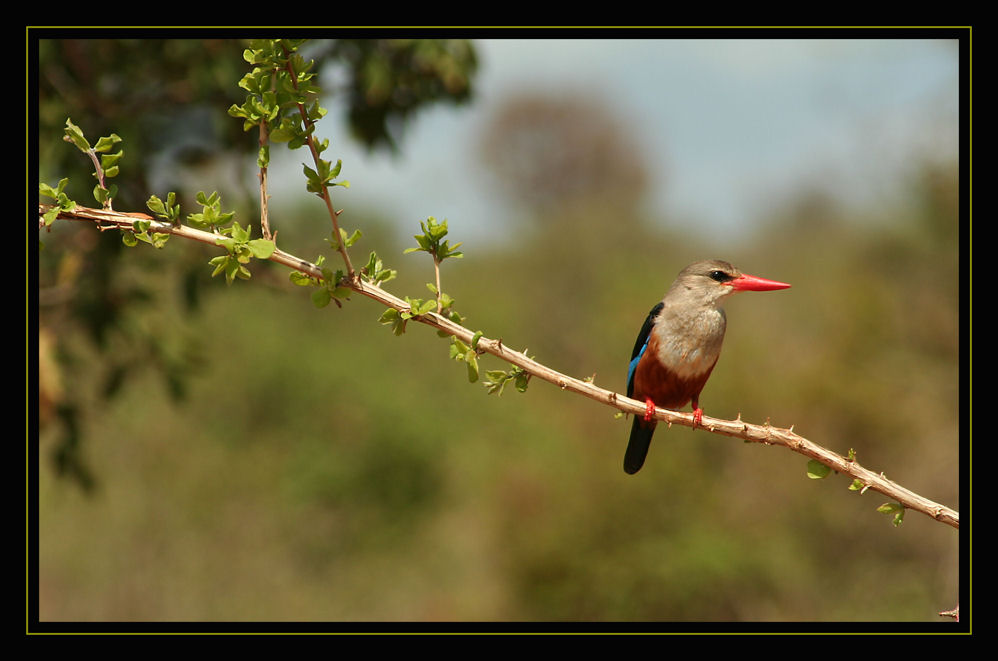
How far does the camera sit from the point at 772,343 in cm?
2536

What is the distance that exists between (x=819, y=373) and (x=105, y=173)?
19.8 meters

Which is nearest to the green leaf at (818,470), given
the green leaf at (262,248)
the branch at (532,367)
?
the branch at (532,367)

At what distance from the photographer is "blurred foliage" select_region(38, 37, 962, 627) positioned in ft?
63.4

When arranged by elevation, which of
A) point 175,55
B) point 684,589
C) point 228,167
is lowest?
point 684,589

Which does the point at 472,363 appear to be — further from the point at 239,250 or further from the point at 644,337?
the point at 644,337

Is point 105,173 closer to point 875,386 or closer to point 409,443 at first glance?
point 875,386

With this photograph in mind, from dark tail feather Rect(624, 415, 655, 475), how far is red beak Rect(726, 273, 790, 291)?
2.67 ft

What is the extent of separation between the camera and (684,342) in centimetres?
463

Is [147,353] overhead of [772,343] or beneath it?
beneath

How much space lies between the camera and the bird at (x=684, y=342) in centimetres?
461

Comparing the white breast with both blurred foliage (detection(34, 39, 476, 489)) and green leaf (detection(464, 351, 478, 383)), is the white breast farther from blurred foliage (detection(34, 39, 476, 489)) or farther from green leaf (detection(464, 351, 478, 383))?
blurred foliage (detection(34, 39, 476, 489))

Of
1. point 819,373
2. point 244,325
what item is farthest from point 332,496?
point 819,373

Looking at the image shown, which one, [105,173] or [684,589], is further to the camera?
[684,589]
